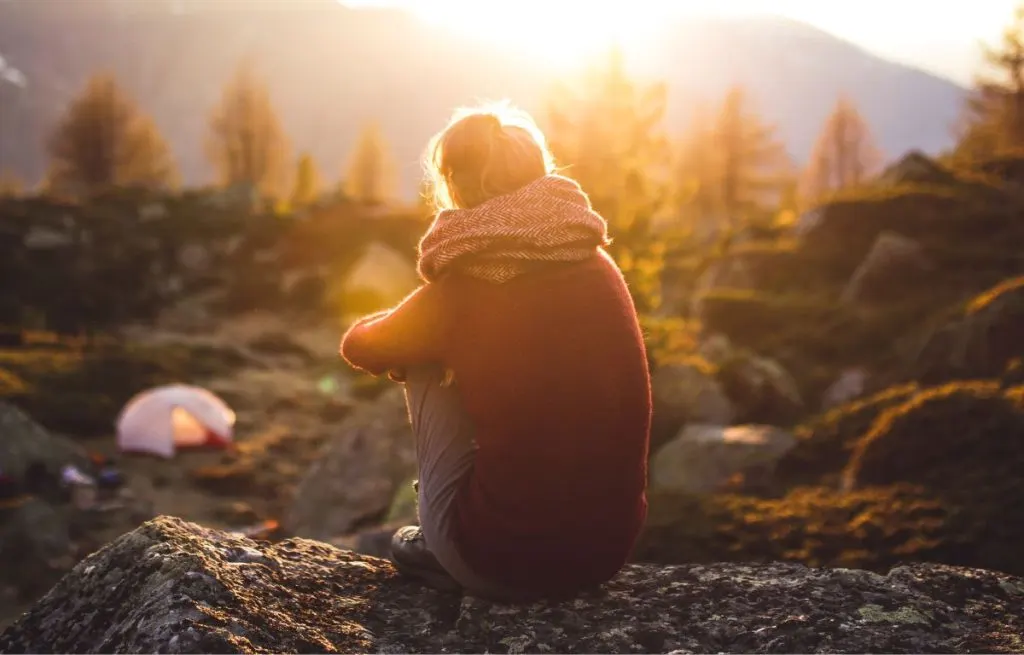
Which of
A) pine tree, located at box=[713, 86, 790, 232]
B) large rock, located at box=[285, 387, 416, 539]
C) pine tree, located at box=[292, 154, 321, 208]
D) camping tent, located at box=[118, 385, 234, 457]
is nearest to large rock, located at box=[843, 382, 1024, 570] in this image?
large rock, located at box=[285, 387, 416, 539]

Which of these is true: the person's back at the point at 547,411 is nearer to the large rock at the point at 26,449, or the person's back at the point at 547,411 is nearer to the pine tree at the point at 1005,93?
the large rock at the point at 26,449

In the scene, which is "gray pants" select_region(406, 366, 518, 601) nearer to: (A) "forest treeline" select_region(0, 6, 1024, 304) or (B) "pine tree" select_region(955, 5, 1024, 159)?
(A) "forest treeline" select_region(0, 6, 1024, 304)

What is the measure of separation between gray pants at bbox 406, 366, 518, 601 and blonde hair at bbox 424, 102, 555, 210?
777 millimetres

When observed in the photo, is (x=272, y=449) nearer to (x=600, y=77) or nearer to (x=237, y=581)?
(x=600, y=77)

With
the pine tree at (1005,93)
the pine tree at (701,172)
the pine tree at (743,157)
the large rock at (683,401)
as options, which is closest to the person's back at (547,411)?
the large rock at (683,401)

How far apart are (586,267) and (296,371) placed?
20.1 metres

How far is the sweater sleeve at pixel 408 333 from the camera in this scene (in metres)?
3.01

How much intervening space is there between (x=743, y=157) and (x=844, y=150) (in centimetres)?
1303

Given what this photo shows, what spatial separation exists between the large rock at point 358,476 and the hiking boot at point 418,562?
5.72 meters

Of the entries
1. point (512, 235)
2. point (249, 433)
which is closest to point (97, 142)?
point (249, 433)

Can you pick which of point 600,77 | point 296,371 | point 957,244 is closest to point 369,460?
point 600,77

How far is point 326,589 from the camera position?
3475mm

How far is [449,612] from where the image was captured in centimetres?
338

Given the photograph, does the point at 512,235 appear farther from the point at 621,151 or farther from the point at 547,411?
the point at 621,151
